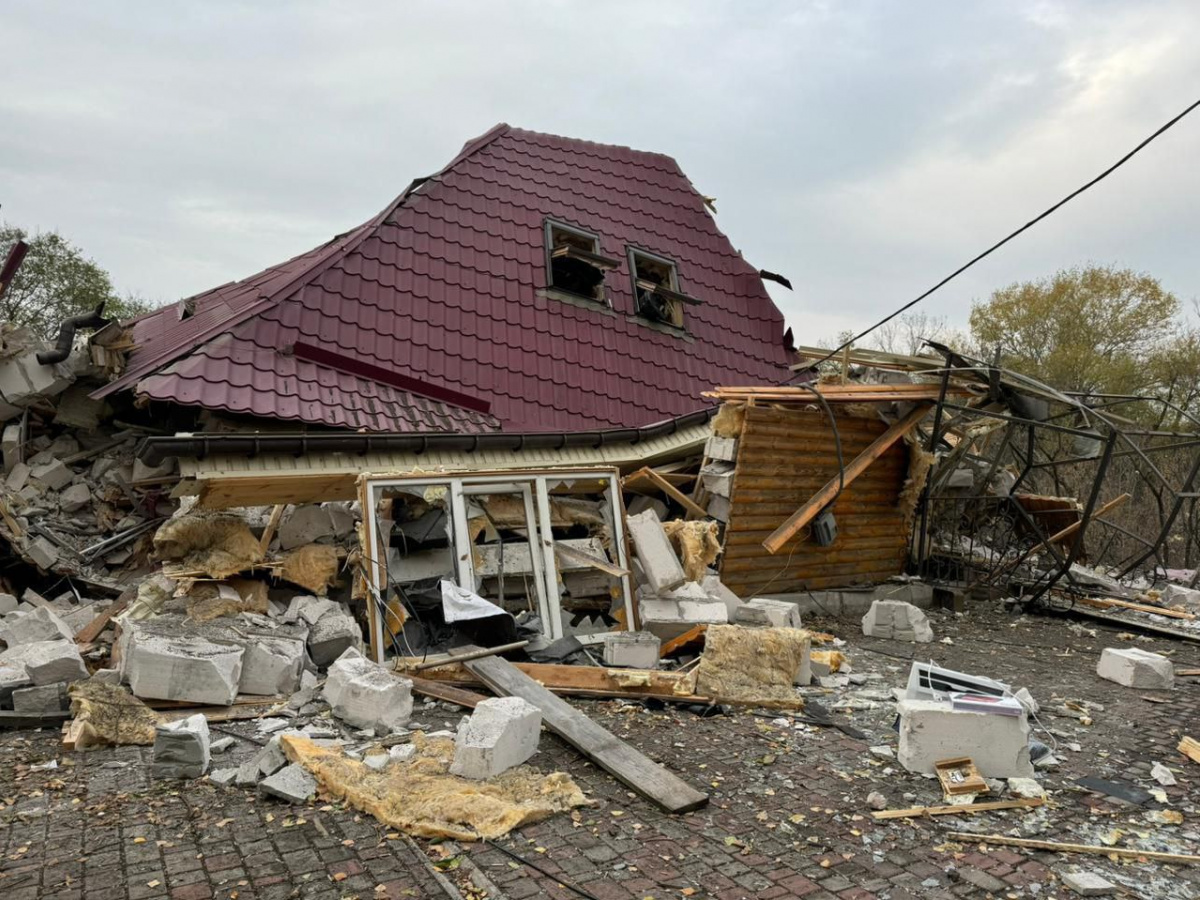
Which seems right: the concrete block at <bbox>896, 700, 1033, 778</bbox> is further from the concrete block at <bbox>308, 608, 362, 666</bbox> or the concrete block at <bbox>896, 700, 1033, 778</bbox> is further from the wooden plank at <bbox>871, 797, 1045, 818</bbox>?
the concrete block at <bbox>308, 608, 362, 666</bbox>

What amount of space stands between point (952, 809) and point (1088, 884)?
814mm

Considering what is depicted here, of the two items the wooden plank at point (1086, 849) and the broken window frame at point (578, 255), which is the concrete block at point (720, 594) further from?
the broken window frame at point (578, 255)

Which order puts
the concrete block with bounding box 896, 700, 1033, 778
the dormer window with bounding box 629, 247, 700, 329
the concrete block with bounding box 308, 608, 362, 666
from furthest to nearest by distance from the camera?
1. the dormer window with bounding box 629, 247, 700, 329
2. the concrete block with bounding box 308, 608, 362, 666
3. the concrete block with bounding box 896, 700, 1033, 778

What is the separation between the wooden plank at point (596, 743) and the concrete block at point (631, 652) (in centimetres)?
103

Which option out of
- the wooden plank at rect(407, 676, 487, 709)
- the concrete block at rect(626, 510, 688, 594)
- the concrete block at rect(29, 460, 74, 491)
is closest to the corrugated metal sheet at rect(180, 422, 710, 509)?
the concrete block at rect(626, 510, 688, 594)

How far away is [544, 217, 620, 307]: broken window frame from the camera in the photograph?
12.7m

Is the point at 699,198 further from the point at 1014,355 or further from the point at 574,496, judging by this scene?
the point at 1014,355

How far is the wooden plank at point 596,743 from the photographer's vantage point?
419 cm

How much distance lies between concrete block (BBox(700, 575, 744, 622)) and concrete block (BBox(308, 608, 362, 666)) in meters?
3.37

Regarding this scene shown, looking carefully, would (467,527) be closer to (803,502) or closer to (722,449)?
(722,449)

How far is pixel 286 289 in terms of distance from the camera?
10.1 m

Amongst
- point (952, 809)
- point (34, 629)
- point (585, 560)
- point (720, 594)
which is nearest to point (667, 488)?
point (720, 594)

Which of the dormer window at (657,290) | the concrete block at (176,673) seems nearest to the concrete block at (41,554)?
the concrete block at (176,673)

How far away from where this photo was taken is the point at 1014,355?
26219mm
